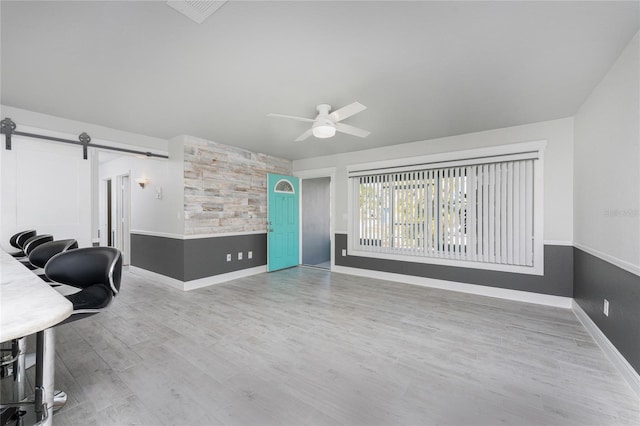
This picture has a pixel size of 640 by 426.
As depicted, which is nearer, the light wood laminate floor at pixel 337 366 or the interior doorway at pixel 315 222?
the light wood laminate floor at pixel 337 366

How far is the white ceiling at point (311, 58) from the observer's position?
1760mm

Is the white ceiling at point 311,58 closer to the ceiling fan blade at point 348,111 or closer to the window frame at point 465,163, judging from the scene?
the ceiling fan blade at point 348,111

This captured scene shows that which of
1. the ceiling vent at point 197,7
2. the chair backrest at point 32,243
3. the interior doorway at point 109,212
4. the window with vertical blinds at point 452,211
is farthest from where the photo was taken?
the interior doorway at point 109,212

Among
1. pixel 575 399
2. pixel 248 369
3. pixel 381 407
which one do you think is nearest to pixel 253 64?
pixel 248 369

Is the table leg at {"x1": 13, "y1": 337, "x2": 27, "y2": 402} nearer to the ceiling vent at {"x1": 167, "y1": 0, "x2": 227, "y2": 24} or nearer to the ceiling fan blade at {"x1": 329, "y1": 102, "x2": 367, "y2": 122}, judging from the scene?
the ceiling vent at {"x1": 167, "y1": 0, "x2": 227, "y2": 24}

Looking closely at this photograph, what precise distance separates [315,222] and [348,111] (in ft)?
14.1

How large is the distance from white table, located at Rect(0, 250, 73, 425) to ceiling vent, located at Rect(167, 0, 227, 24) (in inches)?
69.0

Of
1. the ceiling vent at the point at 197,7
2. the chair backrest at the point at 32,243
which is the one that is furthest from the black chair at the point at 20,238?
the ceiling vent at the point at 197,7

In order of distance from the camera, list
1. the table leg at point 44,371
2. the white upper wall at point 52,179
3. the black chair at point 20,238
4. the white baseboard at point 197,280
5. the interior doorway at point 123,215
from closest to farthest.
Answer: the table leg at point 44,371
the black chair at point 20,238
the white upper wall at point 52,179
the white baseboard at point 197,280
the interior doorway at point 123,215

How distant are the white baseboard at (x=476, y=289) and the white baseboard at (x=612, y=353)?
0.40 m

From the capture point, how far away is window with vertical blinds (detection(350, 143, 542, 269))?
3.72 metres

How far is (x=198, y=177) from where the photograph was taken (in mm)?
4484

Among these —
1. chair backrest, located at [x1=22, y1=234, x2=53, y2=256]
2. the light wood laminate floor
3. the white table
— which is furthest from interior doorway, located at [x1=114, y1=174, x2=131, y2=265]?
the white table

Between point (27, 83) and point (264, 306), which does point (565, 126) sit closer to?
point (264, 306)
